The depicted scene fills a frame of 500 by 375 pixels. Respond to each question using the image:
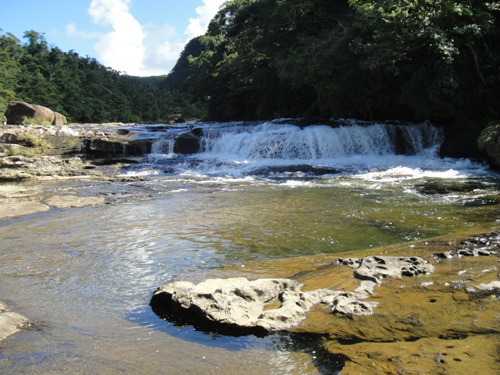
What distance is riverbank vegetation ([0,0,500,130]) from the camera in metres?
13.0

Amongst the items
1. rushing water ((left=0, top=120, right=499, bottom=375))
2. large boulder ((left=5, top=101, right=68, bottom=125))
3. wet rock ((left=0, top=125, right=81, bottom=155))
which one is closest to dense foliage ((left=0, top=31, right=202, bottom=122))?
large boulder ((left=5, top=101, right=68, bottom=125))

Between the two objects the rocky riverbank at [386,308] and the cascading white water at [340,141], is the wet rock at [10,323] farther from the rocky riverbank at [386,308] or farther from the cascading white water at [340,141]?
the cascading white water at [340,141]

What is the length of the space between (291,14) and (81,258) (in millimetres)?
17253

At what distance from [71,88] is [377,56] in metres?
35.8

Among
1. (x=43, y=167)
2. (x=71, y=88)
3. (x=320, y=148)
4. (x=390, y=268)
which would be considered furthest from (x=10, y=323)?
(x=71, y=88)

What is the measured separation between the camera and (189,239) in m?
5.09

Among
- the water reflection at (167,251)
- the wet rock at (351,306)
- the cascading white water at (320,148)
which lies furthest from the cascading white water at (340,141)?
the wet rock at (351,306)

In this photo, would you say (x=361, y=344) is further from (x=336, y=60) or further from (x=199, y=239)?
(x=336, y=60)

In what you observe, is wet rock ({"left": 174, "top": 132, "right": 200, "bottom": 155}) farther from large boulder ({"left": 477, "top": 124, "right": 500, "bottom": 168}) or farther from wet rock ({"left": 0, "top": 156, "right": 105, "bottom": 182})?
large boulder ({"left": 477, "top": 124, "right": 500, "bottom": 168})

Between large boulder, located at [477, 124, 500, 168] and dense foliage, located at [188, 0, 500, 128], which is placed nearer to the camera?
large boulder, located at [477, 124, 500, 168]

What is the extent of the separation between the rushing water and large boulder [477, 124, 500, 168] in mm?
520

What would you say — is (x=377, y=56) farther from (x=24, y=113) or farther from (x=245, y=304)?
(x=24, y=113)

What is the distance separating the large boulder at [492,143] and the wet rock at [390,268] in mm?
9537

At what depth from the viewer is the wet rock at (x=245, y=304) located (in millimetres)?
2580
